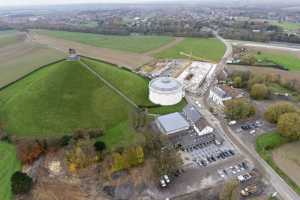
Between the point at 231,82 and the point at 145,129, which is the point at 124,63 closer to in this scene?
the point at 231,82

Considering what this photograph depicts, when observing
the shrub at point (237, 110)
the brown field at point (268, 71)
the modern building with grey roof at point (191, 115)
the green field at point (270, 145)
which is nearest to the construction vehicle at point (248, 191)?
the green field at point (270, 145)

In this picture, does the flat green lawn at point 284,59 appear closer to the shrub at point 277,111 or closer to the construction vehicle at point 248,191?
the shrub at point 277,111

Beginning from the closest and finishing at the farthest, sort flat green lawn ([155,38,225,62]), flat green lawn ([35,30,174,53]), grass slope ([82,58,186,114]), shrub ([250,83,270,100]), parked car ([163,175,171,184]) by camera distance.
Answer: parked car ([163,175,171,184])
grass slope ([82,58,186,114])
shrub ([250,83,270,100])
flat green lawn ([155,38,225,62])
flat green lawn ([35,30,174,53])

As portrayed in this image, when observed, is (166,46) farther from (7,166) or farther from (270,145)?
(7,166)

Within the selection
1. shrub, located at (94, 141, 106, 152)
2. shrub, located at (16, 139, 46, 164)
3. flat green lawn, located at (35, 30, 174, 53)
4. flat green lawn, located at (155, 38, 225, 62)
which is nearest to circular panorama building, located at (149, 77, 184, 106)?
shrub, located at (94, 141, 106, 152)

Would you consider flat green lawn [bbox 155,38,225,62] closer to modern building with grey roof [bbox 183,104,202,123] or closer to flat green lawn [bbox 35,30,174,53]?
flat green lawn [bbox 35,30,174,53]

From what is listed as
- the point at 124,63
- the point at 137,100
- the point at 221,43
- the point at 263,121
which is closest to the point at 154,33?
the point at 221,43
